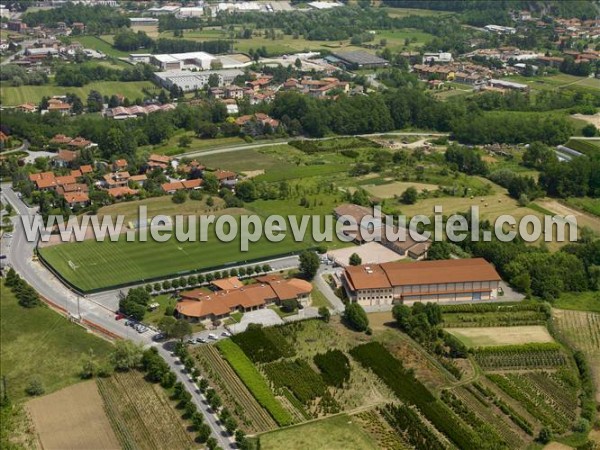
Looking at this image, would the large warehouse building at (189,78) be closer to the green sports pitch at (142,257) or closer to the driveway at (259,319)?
the green sports pitch at (142,257)

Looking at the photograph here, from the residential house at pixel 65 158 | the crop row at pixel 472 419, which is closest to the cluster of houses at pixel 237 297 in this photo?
the crop row at pixel 472 419

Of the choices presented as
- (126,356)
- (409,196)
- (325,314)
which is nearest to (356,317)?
(325,314)

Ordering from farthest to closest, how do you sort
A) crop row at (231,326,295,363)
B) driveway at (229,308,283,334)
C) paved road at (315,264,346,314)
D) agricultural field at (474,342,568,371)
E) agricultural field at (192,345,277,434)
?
paved road at (315,264,346,314) → driveway at (229,308,283,334) → crop row at (231,326,295,363) → agricultural field at (474,342,568,371) → agricultural field at (192,345,277,434)

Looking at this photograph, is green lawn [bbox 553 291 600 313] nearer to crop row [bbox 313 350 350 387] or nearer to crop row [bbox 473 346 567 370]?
crop row [bbox 473 346 567 370]

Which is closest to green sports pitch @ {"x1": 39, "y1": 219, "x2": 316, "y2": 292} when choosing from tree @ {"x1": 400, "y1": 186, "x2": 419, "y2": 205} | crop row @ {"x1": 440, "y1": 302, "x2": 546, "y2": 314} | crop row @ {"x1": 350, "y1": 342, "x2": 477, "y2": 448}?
tree @ {"x1": 400, "y1": 186, "x2": 419, "y2": 205}

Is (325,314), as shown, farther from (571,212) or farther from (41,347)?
(571,212)

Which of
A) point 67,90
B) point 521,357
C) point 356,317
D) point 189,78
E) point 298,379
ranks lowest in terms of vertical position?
point 298,379

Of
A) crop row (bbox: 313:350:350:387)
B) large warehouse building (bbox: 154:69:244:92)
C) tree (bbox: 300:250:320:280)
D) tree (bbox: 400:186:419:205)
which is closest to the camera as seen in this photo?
crop row (bbox: 313:350:350:387)
